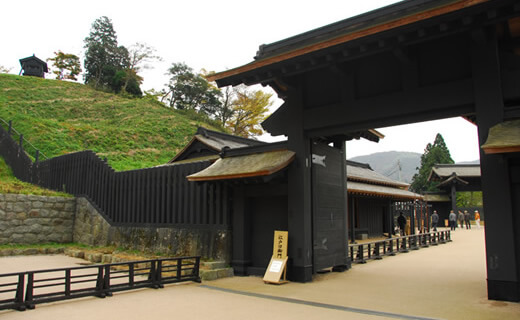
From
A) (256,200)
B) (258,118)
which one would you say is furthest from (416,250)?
(258,118)

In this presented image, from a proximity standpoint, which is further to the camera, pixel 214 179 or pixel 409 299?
pixel 214 179

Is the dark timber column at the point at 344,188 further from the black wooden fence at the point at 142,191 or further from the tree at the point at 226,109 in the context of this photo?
the tree at the point at 226,109

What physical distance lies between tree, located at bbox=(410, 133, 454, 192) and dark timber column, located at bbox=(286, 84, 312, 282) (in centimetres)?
4707

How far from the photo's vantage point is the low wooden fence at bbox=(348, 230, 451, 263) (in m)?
13.7

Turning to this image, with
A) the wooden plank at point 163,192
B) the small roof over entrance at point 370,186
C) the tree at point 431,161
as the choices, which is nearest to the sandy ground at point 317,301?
the wooden plank at point 163,192

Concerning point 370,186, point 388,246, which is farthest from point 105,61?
point 388,246

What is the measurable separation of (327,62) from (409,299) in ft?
17.8

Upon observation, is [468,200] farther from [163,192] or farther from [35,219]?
[35,219]

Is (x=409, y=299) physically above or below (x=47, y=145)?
below

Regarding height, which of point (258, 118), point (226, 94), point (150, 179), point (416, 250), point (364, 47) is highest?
point (226, 94)

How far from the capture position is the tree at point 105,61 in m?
56.8

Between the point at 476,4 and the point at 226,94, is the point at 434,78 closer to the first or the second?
the point at 476,4

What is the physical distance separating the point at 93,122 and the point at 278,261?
119 feet

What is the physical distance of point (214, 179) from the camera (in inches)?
403
